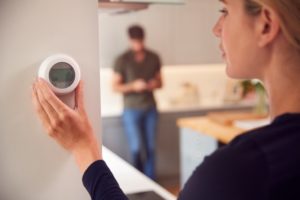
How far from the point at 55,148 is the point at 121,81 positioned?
9.78 feet

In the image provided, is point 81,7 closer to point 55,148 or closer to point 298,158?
point 55,148

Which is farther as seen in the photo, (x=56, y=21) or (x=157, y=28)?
(x=157, y=28)

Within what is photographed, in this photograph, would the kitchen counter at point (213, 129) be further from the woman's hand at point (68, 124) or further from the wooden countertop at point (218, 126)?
the woman's hand at point (68, 124)

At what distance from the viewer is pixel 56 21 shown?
76 centimetres

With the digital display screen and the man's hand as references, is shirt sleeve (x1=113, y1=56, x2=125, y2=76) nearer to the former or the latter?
the man's hand

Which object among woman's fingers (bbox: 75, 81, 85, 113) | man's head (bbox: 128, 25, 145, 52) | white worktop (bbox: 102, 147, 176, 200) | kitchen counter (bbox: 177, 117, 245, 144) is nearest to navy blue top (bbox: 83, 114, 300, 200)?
woman's fingers (bbox: 75, 81, 85, 113)

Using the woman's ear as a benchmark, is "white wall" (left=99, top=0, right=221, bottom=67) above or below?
above

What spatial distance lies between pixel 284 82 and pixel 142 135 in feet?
10.8

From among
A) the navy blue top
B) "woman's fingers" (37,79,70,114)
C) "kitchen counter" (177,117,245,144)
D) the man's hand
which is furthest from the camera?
the man's hand

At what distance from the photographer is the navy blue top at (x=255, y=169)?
0.60m

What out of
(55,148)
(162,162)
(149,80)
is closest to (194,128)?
(149,80)

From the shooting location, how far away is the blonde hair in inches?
24.9

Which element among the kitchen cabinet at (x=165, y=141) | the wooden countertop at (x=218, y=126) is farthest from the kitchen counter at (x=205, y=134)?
the kitchen cabinet at (x=165, y=141)

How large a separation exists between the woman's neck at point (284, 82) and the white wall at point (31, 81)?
0.33 metres
